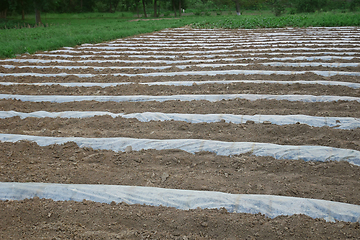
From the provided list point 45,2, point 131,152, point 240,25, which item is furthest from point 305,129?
point 45,2

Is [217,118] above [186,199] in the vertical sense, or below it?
above

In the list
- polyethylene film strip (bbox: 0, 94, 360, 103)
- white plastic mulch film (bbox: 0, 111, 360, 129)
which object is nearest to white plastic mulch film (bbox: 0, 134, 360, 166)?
white plastic mulch film (bbox: 0, 111, 360, 129)

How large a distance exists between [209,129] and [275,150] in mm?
873

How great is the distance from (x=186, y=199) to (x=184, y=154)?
753mm

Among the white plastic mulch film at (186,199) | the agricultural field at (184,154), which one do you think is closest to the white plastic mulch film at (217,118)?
the agricultural field at (184,154)

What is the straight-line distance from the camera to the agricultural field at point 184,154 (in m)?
2.15

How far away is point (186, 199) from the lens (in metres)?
2.34

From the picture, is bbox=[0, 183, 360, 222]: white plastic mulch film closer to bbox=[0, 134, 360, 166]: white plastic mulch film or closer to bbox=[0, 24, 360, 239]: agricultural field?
bbox=[0, 24, 360, 239]: agricultural field

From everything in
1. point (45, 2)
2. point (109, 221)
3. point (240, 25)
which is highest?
point (45, 2)

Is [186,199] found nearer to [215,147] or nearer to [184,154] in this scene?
[184,154]

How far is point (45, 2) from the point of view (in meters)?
24.6

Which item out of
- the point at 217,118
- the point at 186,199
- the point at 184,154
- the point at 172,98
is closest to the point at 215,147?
the point at 184,154

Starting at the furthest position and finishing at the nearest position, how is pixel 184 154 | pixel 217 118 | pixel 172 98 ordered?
pixel 172 98 < pixel 217 118 < pixel 184 154

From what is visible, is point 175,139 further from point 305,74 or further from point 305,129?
point 305,74
